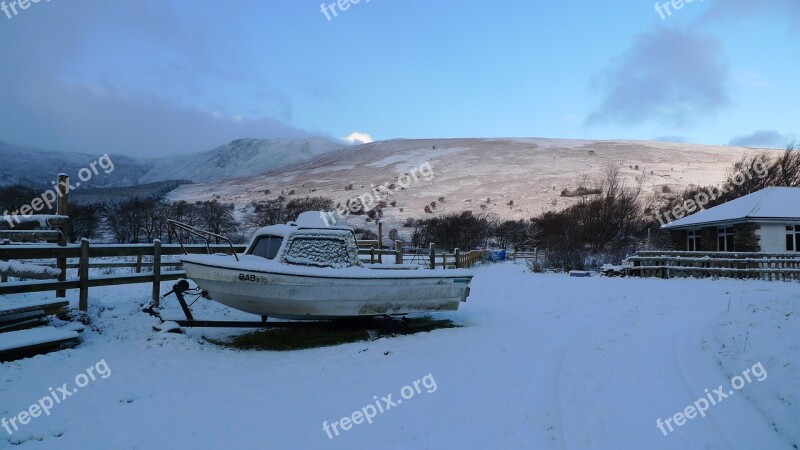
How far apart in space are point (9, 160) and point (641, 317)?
417ft

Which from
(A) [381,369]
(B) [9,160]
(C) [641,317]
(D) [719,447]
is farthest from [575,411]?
(B) [9,160]

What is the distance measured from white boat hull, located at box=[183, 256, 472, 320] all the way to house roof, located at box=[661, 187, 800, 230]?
742 inches

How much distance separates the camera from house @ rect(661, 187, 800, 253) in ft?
64.6

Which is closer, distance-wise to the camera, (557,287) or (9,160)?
(557,287)

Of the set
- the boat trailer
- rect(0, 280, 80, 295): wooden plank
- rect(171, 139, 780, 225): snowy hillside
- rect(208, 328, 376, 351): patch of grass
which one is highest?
rect(171, 139, 780, 225): snowy hillside

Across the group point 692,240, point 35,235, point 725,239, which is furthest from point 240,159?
point 35,235

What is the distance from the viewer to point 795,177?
38.2 metres

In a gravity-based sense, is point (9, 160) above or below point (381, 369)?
above

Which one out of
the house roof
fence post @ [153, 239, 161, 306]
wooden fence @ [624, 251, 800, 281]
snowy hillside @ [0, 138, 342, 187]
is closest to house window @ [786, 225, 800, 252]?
the house roof

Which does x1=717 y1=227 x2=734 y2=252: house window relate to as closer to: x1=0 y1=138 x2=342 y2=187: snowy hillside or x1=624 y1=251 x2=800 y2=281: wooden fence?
x1=624 y1=251 x2=800 y2=281: wooden fence

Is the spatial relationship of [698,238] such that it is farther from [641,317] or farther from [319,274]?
[319,274]

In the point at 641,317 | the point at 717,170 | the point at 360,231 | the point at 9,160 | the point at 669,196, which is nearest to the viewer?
the point at 641,317

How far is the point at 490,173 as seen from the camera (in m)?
59.6

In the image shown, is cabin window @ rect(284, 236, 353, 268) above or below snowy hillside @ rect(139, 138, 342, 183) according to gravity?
below
